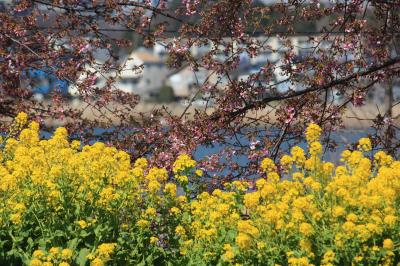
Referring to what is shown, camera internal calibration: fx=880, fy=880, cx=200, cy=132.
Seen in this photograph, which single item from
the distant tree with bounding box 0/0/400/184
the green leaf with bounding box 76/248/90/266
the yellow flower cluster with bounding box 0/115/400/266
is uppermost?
the distant tree with bounding box 0/0/400/184

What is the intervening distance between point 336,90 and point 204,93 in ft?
3.24

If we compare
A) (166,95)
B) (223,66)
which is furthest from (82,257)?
(166,95)

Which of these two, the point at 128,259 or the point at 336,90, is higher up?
the point at 336,90

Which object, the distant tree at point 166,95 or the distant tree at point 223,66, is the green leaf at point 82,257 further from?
the distant tree at point 166,95

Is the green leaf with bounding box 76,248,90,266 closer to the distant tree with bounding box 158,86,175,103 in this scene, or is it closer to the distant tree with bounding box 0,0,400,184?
the distant tree with bounding box 0,0,400,184

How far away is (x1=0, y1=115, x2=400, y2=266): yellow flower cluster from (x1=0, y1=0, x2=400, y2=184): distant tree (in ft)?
4.98

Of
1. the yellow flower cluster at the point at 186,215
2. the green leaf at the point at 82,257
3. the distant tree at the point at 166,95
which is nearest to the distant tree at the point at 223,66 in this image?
the distant tree at the point at 166,95

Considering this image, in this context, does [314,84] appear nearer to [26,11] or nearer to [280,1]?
[280,1]

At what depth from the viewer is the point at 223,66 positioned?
250 inches

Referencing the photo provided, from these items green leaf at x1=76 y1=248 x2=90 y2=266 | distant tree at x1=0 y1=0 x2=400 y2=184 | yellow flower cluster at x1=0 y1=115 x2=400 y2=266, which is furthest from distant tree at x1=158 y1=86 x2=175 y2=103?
green leaf at x1=76 y1=248 x2=90 y2=266

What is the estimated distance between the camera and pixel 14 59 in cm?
702

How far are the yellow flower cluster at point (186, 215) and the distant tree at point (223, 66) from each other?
Result: 152 centimetres

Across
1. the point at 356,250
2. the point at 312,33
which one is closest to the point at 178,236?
the point at 356,250

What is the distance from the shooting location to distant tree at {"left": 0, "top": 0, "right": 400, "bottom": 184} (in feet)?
20.3
